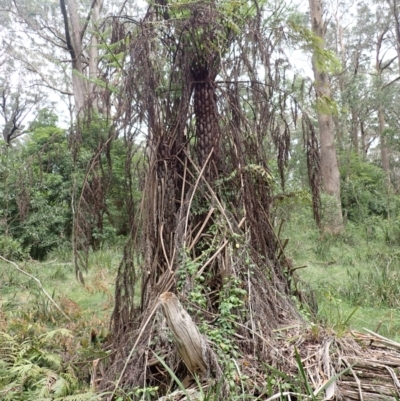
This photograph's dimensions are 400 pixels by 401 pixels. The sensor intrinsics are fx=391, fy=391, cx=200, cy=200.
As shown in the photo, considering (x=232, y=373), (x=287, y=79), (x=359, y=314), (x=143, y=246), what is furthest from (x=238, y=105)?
(x=359, y=314)

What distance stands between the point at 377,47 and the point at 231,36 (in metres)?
23.8

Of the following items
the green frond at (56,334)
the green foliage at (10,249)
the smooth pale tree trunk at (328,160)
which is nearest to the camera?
the green frond at (56,334)

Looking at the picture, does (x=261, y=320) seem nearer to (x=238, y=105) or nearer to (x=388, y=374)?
(x=388, y=374)

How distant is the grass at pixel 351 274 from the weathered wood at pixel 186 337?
3.47ft

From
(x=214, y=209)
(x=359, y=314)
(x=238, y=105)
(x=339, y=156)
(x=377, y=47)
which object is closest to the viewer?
(x=214, y=209)

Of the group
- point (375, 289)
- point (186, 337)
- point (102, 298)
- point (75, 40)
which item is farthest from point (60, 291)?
point (75, 40)

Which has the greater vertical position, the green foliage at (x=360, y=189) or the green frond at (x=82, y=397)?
the green foliage at (x=360, y=189)

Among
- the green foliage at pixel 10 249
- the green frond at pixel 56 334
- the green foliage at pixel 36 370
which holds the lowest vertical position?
the green foliage at pixel 36 370

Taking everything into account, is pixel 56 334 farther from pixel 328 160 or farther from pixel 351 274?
pixel 328 160

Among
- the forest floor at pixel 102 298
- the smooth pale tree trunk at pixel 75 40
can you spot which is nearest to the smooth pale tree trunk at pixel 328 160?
the forest floor at pixel 102 298

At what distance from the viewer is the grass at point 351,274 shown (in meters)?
3.85

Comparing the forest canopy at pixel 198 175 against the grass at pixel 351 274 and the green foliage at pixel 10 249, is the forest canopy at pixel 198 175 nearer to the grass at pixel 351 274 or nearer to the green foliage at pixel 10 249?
the grass at pixel 351 274

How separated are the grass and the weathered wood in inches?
41.7

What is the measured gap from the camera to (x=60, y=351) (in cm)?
338
